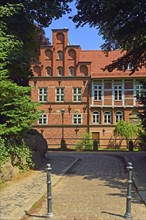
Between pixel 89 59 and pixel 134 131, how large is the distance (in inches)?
497

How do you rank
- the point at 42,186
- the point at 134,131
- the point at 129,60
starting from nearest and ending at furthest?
1. the point at 42,186
2. the point at 129,60
3. the point at 134,131

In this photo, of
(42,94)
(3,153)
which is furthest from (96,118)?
(3,153)

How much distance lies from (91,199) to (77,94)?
4331 cm

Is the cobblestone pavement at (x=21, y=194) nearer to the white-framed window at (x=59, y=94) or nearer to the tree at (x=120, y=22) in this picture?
the tree at (x=120, y=22)

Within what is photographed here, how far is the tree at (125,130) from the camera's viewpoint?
4922cm

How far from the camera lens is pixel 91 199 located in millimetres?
9359

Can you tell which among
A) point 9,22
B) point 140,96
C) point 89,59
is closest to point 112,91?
point 89,59

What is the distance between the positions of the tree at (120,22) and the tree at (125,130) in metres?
33.0

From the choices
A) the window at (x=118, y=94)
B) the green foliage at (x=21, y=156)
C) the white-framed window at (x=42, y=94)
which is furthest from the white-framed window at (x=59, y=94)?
the green foliage at (x=21, y=156)

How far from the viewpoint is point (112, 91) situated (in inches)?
2058

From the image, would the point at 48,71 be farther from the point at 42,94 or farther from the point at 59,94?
the point at 59,94

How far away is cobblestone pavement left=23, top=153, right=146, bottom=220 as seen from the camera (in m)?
7.77

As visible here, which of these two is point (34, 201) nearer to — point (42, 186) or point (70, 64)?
point (42, 186)

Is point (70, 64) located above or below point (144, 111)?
above
